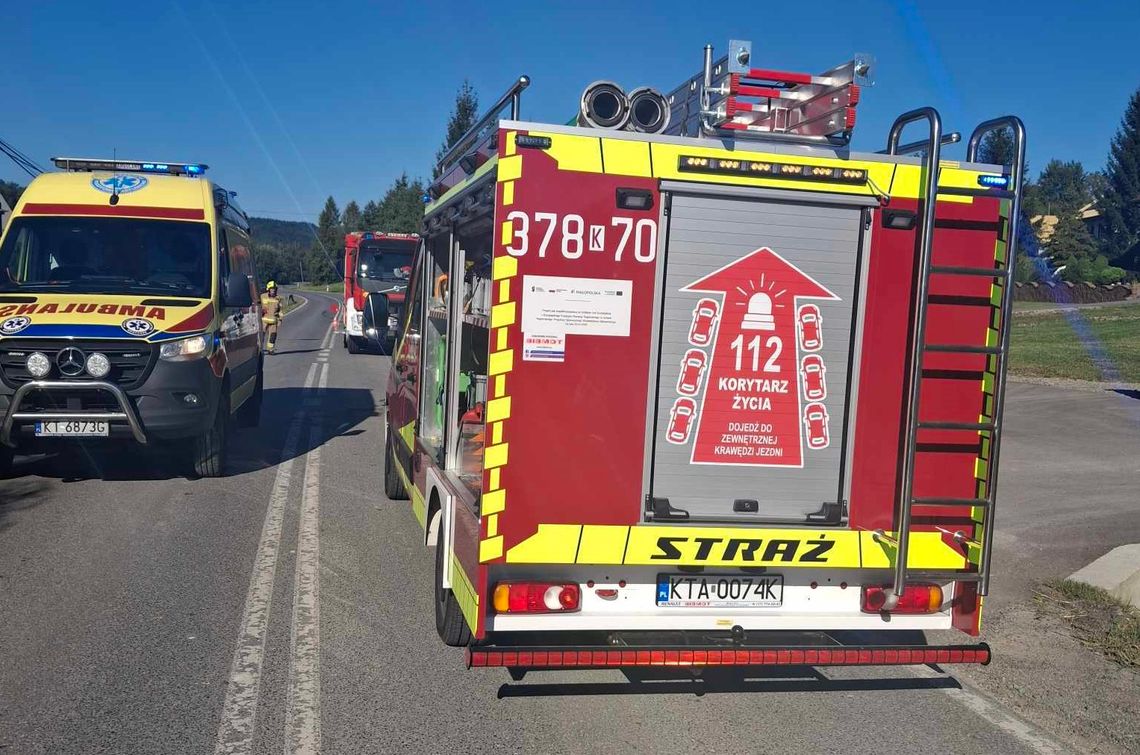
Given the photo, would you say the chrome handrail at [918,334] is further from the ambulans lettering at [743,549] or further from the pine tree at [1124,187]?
the pine tree at [1124,187]

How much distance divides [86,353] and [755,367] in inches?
258

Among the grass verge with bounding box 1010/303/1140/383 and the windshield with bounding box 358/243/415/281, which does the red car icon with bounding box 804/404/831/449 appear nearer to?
the grass verge with bounding box 1010/303/1140/383

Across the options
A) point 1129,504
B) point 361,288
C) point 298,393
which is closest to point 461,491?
point 1129,504

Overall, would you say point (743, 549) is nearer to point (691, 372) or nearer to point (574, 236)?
point (691, 372)

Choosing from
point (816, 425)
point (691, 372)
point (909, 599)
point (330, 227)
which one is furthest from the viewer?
point (330, 227)

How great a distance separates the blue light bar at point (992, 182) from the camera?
4.68 meters

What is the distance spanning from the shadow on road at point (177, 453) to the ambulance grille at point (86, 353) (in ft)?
2.59

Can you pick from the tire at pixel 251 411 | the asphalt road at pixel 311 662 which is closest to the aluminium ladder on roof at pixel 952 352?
the asphalt road at pixel 311 662

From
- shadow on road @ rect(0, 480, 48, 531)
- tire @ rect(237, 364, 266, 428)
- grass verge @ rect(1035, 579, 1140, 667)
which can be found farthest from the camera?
tire @ rect(237, 364, 266, 428)

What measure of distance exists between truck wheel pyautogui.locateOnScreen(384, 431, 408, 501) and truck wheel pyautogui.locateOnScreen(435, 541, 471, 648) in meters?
3.67

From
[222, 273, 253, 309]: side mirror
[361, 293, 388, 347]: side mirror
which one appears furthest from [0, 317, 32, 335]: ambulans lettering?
[361, 293, 388, 347]: side mirror

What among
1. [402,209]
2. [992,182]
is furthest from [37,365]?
[402,209]

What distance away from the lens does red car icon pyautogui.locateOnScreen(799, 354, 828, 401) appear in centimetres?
471

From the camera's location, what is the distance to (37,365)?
877 cm
